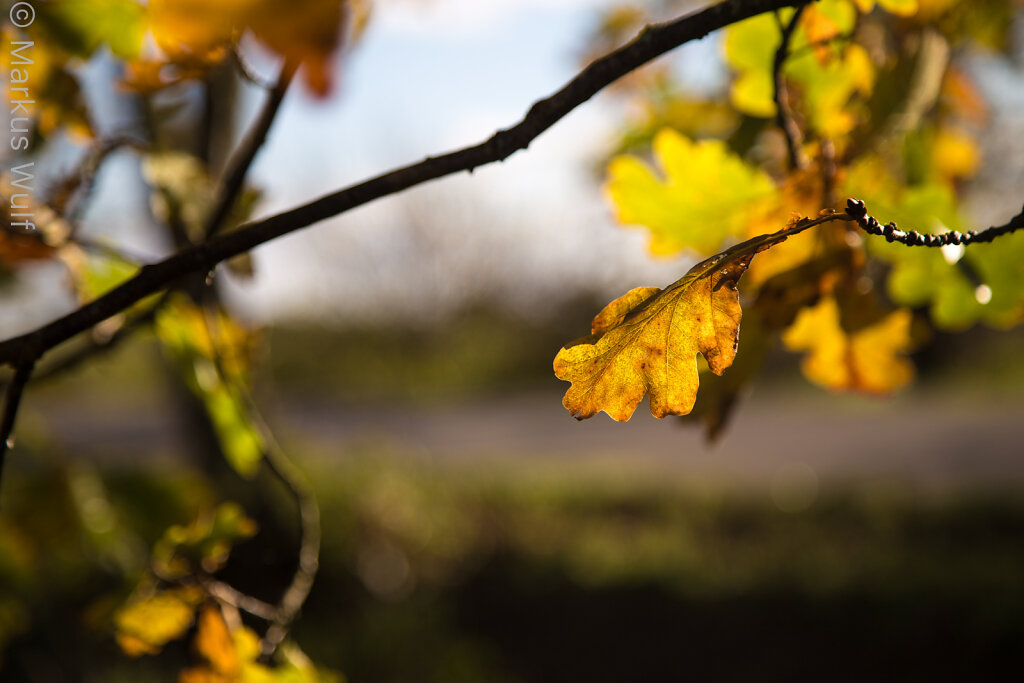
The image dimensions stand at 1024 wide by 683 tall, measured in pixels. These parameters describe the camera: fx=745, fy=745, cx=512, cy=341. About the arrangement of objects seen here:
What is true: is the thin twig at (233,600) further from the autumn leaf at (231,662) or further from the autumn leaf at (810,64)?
the autumn leaf at (810,64)

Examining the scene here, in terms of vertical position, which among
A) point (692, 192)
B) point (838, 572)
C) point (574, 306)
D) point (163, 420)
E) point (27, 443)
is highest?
point (574, 306)

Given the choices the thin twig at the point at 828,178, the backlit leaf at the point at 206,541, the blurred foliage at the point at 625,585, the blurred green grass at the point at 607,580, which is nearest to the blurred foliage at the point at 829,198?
the thin twig at the point at 828,178

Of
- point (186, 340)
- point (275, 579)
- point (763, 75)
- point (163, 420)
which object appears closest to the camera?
point (763, 75)

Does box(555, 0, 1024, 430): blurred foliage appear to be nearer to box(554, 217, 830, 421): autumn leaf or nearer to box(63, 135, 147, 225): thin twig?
box(554, 217, 830, 421): autumn leaf

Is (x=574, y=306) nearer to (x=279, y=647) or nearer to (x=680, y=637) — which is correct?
(x=680, y=637)

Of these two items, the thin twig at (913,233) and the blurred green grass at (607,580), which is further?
the blurred green grass at (607,580)

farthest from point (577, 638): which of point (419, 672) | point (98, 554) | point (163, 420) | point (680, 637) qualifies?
point (163, 420)
